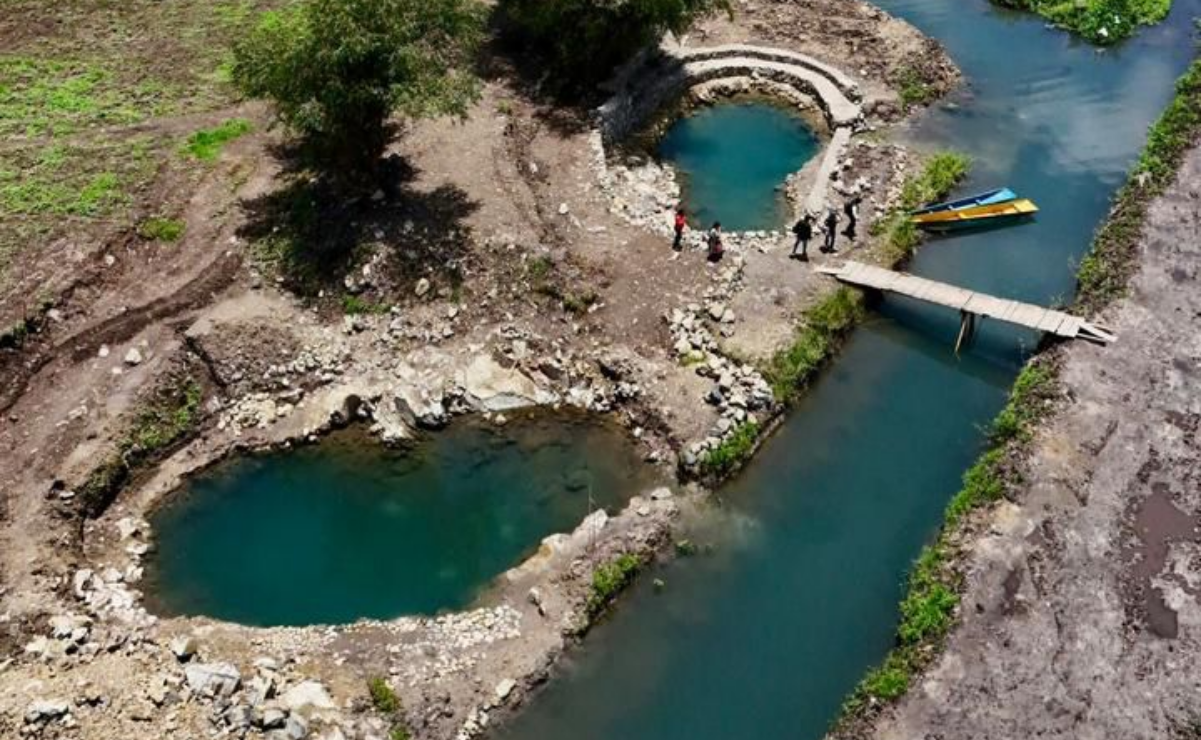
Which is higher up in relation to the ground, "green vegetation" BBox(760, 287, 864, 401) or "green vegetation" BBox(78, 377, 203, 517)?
"green vegetation" BBox(760, 287, 864, 401)

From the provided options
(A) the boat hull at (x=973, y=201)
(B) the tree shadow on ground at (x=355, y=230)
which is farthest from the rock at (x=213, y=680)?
(A) the boat hull at (x=973, y=201)

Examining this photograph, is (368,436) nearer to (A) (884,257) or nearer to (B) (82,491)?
(B) (82,491)

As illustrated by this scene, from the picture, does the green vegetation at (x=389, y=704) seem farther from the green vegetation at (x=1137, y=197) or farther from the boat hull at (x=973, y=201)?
the boat hull at (x=973, y=201)

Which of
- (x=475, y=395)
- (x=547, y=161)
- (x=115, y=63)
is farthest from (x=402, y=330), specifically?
(x=115, y=63)

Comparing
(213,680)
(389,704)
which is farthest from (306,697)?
(213,680)

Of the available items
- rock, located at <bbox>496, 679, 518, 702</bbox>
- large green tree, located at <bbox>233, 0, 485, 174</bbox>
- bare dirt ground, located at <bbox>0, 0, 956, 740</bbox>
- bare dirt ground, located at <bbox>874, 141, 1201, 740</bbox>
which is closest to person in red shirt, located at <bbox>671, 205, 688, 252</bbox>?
bare dirt ground, located at <bbox>0, 0, 956, 740</bbox>

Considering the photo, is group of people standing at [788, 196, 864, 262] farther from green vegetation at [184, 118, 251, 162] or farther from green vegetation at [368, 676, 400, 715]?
green vegetation at [184, 118, 251, 162]
